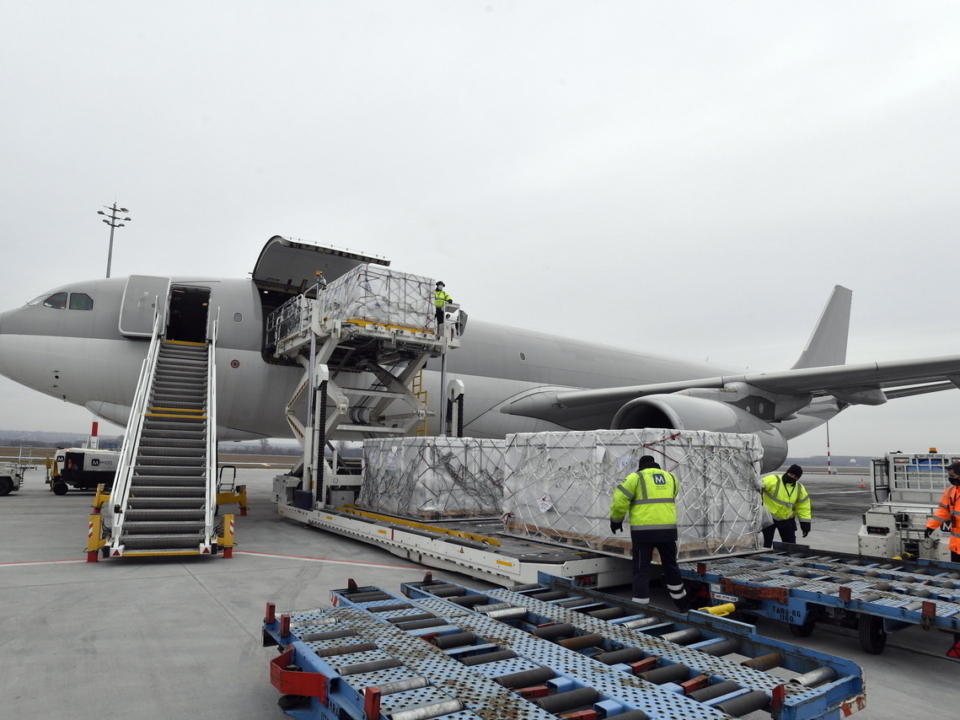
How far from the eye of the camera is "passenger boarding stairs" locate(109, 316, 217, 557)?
831cm

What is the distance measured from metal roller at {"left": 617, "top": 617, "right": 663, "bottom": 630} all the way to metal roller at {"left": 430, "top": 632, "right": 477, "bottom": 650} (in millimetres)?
1033

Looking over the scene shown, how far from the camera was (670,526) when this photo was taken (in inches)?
224

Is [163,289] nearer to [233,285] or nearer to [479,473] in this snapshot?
[233,285]

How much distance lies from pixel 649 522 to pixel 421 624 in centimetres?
255

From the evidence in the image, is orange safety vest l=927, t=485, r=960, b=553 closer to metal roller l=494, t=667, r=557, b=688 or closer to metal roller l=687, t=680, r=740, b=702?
metal roller l=687, t=680, r=740, b=702

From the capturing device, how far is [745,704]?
9.34 ft

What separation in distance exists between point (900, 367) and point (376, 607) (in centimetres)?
1141

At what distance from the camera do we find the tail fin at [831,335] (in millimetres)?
20516

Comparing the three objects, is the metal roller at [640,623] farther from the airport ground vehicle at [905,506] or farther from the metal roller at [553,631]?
the airport ground vehicle at [905,506]

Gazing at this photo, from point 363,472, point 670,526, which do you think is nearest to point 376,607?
point 670,526

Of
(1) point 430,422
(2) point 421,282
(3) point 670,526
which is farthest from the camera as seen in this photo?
(1) point 430,422

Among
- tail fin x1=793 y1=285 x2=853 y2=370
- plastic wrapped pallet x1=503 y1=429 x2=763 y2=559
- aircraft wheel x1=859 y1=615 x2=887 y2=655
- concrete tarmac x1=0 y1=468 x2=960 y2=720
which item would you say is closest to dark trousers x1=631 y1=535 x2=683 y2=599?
plastic wrapped pallet x1=503 y1=429 x2=763 y2=559

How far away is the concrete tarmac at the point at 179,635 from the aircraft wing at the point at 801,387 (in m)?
7.40

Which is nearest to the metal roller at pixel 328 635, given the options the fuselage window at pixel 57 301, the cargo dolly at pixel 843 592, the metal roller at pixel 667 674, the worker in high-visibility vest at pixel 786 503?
the metal roller at pixel 667 674
